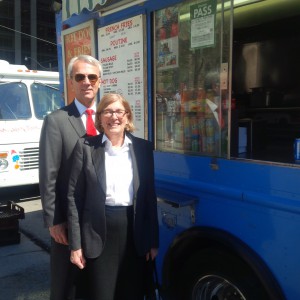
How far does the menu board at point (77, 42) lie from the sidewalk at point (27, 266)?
1816mm

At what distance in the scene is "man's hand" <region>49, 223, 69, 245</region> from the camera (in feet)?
7.09

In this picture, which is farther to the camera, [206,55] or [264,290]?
[206,55]

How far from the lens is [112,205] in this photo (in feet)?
6.81

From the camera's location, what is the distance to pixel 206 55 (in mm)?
2428

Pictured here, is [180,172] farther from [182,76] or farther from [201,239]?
[182,76]

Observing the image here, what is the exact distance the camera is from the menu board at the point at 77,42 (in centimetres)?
321

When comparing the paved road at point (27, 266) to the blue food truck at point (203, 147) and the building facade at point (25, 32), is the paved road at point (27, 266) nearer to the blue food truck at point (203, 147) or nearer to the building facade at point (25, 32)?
the blue food truck at point (203, 147)

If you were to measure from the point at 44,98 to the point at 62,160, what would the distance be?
548cm

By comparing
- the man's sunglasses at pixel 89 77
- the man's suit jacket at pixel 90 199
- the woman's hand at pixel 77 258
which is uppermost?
the man's sunglasses at pixel 89 77

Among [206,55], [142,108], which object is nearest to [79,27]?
[142,108]

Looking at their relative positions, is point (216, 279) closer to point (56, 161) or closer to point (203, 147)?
point (203, 147)

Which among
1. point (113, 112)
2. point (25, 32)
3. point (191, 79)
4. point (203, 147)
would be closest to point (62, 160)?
point (113, 112)

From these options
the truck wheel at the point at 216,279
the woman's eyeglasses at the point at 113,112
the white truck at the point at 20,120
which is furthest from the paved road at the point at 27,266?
the woman's eyeglasses at the point at 113,112

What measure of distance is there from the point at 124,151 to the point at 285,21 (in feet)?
7.42
